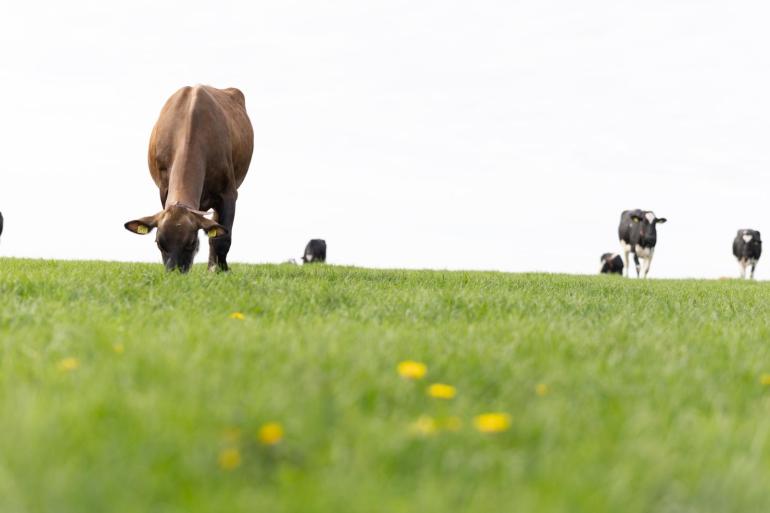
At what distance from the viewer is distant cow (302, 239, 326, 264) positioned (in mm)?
32156

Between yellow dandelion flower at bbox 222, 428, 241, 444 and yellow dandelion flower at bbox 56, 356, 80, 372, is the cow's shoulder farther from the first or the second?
yellow dandelion flower at bbox 222, 428, 241, 444

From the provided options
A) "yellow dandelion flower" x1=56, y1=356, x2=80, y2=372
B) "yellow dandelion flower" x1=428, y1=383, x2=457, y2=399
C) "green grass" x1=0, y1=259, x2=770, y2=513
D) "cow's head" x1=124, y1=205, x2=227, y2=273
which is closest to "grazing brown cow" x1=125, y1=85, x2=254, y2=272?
"cow's head" x1=124, y1=205, x2=227, y2=273

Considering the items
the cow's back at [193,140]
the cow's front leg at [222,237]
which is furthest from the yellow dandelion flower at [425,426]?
the cow's front leg at [222,237]

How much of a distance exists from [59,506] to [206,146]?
9979 millimetres

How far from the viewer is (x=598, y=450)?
9.84 ft

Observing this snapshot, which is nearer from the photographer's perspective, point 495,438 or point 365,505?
point 365,505

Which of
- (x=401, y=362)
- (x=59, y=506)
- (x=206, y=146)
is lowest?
(x=59, y=506)

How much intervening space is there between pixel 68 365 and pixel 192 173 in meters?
7.61

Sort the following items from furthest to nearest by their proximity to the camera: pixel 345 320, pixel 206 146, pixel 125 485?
pixel 206 146
pixel 345 320
pixel 125 485

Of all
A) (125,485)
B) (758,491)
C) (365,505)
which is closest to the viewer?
(365,505)

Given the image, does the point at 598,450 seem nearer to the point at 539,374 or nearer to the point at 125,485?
the point at 539,374

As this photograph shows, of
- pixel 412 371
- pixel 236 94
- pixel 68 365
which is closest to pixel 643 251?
pixel 236 94

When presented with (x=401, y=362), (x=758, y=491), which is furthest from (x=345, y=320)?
(x=758, y=491)

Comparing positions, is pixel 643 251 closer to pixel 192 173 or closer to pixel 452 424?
pixel 192 173
